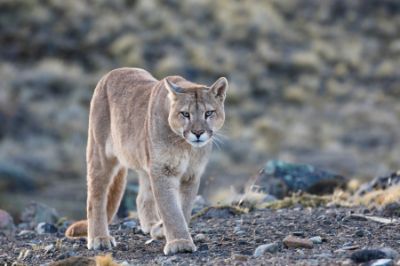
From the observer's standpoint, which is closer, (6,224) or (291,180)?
(6,224)

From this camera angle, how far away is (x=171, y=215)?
28.1ft

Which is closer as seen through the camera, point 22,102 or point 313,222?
point 313,222

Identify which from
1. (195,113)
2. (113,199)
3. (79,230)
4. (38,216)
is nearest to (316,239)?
(195,113)

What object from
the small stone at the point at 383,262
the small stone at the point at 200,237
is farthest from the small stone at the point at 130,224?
the small stone at the point at 383,262

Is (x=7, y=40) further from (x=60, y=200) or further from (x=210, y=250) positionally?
(x=210, y=250)

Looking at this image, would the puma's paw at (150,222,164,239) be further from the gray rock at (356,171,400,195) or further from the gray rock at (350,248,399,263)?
the gray rock at (356,171,400,195)

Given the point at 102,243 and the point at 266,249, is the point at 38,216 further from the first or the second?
the point at 266,249

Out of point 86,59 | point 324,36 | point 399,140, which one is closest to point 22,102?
point 86,59

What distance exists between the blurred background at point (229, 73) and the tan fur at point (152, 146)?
30.7 ft

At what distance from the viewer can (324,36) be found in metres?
36.1

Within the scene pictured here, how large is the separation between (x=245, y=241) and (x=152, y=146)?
3.84 ft

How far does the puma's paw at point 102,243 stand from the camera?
9.36m

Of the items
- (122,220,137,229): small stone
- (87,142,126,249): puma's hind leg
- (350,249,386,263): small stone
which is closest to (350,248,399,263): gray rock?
(350,249,386,263): small stone

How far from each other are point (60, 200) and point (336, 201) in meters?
9.39
